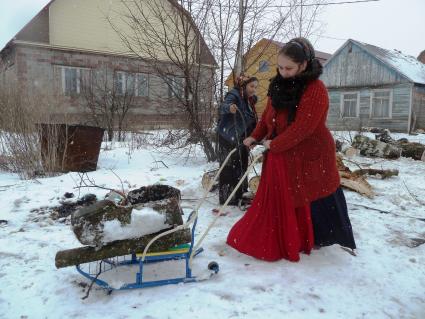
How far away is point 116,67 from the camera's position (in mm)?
19203

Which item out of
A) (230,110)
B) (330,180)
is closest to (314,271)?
(330,180)

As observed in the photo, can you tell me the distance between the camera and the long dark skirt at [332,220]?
3211 millimetres

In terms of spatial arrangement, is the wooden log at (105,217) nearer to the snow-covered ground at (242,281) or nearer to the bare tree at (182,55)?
the snow-covered ground at (242,281)

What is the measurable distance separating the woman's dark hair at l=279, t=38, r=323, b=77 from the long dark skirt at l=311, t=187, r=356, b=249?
1107 millimetres

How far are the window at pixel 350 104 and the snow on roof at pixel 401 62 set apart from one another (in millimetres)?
2528

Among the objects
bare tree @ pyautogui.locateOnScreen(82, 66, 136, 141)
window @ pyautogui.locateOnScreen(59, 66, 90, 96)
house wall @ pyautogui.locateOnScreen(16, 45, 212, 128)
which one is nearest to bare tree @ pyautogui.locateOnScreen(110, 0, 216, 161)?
bare tree @ pyautogui.locateOnScreen(82, 66, 136, 141)

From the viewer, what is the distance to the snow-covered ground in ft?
8.16

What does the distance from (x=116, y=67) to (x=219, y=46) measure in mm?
13244

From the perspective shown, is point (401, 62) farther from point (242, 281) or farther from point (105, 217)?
point (105, 217)

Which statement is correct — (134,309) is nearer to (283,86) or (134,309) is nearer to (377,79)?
(283,86)

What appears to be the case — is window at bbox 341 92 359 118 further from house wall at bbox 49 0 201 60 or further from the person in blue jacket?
the person in blue jacket

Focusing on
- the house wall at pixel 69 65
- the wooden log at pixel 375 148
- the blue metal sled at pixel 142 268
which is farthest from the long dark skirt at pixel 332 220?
the house wall at pixel 69 65

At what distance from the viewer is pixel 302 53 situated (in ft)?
9.44

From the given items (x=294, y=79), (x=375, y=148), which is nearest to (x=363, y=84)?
(x=375, y=148)
